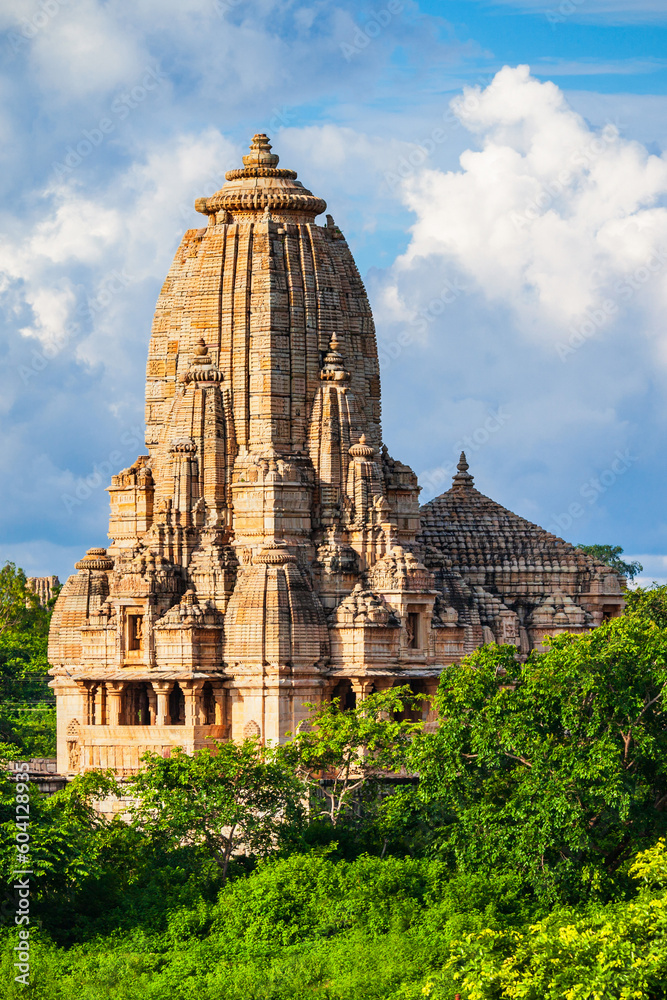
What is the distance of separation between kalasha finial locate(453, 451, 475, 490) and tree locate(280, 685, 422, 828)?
1708cm

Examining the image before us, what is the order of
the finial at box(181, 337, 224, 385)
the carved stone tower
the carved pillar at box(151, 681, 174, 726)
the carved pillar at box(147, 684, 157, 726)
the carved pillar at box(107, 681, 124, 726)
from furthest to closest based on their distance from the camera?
the finial at box(181, 337, 224, 385), the carved pillar at box(147, 684, 157, 726), the carved pillar at box(107, 681, 124, 726), the carved pillar at box(151, 681, 174, 726), the carved stone tower

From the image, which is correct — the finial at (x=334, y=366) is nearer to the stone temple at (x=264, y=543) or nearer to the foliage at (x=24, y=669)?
the stone temple at (x=264, y=543)

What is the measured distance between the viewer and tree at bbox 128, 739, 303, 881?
6762 centimetres

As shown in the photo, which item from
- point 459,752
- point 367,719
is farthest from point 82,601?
point 459,752

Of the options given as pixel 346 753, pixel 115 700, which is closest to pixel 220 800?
pixel 346 753

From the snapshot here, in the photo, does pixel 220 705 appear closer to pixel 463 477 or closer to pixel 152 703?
pixel 152 703

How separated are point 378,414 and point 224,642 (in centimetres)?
1063

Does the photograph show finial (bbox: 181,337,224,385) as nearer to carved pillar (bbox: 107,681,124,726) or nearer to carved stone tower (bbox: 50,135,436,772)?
carved stone tower (bbox: 50,135,436,772)

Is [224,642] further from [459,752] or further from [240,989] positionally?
[240,989]

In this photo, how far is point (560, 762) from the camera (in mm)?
63438

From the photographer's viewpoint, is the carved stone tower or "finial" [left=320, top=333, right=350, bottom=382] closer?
the carved stone tower

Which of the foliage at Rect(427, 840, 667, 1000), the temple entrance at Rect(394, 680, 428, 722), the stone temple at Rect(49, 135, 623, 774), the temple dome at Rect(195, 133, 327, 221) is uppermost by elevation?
the temple dome at Rect(195, 133, 327, 221)

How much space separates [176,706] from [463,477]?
14.4m

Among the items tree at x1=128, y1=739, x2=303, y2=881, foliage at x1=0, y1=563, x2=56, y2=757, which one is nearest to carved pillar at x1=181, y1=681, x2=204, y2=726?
tree at x1=128, y1=739, x2=303, y2=881
